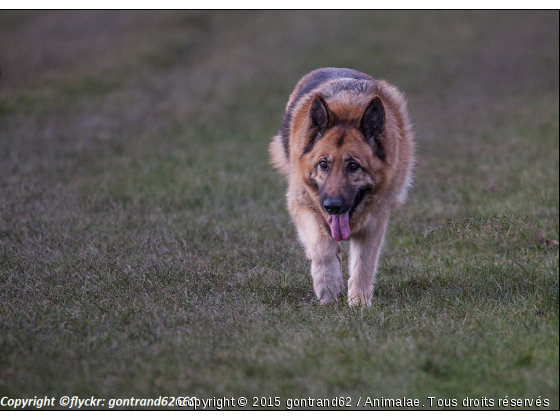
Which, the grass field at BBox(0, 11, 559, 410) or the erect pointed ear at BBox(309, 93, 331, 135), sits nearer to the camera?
the grass field at BBox(0, 11, 559, 410)

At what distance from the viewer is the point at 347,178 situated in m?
5.41

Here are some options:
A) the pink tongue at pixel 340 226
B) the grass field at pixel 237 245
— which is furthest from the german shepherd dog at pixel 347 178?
the grass field at pixel 237 245

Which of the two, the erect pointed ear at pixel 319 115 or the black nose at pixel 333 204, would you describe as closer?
the black nose at pixel 333 204

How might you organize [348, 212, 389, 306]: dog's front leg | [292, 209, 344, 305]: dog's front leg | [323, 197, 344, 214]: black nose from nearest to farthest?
[323, 197, 344, 214]: black nose, [292, 209, 344, 305]: dog's front leg, [348, 212, 389, 306]: dog's front leg

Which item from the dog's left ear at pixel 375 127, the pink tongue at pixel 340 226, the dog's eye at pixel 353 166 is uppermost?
the dog's left ear at pixel 375 127

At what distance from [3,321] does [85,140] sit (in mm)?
8428

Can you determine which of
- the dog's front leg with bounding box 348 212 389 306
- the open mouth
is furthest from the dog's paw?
the open mouth

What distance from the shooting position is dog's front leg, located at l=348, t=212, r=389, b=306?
5750 mm

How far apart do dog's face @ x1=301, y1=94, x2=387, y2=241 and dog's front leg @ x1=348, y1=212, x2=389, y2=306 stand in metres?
0.33

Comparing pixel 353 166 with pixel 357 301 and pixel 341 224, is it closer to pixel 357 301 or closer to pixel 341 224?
pixel 341 224

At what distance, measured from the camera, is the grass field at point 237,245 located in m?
4.04

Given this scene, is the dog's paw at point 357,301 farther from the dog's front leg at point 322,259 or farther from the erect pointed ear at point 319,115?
the erect pointed ear at point 319,115

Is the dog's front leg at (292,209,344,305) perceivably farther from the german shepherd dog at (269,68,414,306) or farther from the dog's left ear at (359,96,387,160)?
the dog's left ear at (359,96,387,160)

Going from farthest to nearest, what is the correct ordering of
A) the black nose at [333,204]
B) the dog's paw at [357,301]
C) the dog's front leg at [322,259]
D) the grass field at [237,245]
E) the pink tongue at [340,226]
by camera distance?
the dog's front leg at [322,259]
the pink tongue at [340,226]
the dog's paw at [357,301]
the black nose at [333,204]
the grass field at [237,245]
